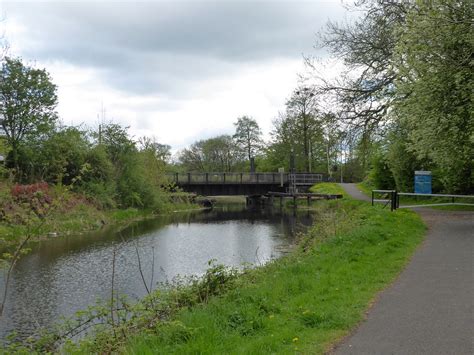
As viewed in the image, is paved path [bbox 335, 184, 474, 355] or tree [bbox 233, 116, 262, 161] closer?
paved path [bbox 335, 184, 474, 355]

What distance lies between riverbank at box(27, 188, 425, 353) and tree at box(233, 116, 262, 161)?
65.5 m

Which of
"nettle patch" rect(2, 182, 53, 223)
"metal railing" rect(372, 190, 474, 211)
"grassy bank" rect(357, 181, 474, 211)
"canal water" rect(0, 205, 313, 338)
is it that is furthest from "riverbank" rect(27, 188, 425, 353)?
"grassy bank" rect(357, 181, 474, 211)

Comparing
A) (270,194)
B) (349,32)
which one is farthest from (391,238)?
(270,194)

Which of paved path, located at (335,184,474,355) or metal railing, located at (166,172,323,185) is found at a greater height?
metal railing, located at (166,172,323,185)

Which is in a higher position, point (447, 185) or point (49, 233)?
point (447, 185)

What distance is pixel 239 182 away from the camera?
48.5 meters

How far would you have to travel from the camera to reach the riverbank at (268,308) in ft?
18.8

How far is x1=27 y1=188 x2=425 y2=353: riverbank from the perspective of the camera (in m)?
5.73

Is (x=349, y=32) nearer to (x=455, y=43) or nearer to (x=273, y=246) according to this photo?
(x=455, y=43)

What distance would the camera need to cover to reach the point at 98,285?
42.8 ft

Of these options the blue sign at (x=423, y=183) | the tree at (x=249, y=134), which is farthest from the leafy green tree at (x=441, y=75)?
the tree at (x=249, y=134)

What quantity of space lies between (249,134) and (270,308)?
70.9 m

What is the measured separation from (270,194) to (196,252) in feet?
108

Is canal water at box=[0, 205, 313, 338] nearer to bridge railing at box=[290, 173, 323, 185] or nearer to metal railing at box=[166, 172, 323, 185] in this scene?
metal railing at box=[166, 172, 323, 185]
